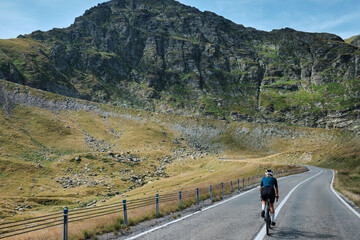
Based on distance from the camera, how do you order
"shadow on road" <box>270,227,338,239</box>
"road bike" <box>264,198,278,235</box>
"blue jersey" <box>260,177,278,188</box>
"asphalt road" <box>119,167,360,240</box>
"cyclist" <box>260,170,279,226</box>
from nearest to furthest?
"shadow on road" <box>270,227,338,239</box>
"asphalt road" <box>119,167,360,240</box>
"road bike" <box>264,198,278,235</box>
"cyclist" <box>260,170,279,226</box>
"blue jersey" <box>260,177,278,188</box>

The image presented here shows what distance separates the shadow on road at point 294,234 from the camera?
8.59 metres

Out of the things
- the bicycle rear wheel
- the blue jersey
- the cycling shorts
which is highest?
the blue jersey

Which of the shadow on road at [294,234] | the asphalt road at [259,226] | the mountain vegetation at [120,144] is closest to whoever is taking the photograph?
the shadow on road at [294,234]

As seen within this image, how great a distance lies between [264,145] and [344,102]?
116m

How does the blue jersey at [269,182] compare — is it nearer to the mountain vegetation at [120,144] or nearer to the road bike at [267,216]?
the road bike at [267,216]

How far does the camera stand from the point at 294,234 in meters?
8.97

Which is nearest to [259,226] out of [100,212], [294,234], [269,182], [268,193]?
[294,234]

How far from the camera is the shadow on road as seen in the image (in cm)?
859

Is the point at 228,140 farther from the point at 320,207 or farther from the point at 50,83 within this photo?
the point at 50,83

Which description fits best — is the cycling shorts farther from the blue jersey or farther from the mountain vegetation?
the mountain vegetation

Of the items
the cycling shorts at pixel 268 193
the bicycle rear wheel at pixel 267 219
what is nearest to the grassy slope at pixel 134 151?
the cycling shorts at pixel 268 193

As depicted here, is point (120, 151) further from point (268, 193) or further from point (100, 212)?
point (268, 193)

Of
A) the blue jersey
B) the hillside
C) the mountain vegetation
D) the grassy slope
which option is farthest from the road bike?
the hillside

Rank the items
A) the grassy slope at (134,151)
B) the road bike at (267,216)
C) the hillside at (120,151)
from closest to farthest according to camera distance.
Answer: the road bike at (267,216) < the grassy slope at (134,151) < the hillside at (120,151)
